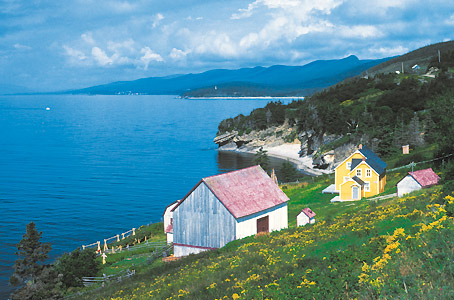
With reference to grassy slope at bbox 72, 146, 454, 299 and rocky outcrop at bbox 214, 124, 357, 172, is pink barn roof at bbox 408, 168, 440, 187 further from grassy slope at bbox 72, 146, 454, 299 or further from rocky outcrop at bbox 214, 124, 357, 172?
rocky outcrop at bbox 214, 124, 357, 172

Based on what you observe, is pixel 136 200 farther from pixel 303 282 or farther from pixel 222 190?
pixel 303 282

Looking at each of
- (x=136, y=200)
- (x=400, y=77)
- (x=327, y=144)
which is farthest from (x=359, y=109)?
(x=136, y=200)

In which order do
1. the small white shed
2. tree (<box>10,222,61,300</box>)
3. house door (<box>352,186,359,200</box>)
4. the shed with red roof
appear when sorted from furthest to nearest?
house door (<box>352,186,359,200</box>), the shed with red roof, the small white shed, tree (<box>10,222,61,300</box>)

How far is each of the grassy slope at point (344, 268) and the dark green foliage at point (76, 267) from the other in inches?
475

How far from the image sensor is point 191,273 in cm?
1969

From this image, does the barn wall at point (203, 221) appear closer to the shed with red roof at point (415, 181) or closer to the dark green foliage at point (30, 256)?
the dark green foliage at point (30, 256)

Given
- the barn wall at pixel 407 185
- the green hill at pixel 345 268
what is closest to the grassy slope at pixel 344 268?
the green hill at pixel 345 268

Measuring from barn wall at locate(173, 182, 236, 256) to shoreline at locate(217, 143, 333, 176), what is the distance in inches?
2396

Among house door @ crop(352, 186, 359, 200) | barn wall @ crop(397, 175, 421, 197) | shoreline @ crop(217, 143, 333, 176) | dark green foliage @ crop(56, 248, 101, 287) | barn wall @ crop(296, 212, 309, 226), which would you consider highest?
barn wall @ crop(397, 175, 421, 197)

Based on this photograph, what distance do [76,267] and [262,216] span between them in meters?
14.7

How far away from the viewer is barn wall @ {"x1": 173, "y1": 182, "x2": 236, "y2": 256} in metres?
33.2

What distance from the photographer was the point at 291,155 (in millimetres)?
117812

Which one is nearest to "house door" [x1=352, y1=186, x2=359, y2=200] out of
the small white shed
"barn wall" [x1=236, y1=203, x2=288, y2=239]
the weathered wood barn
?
"barn wall" [x1=236, y1=203, x2=288, y2=239]

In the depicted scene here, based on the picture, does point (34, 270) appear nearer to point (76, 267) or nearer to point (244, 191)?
point (76, 267)
